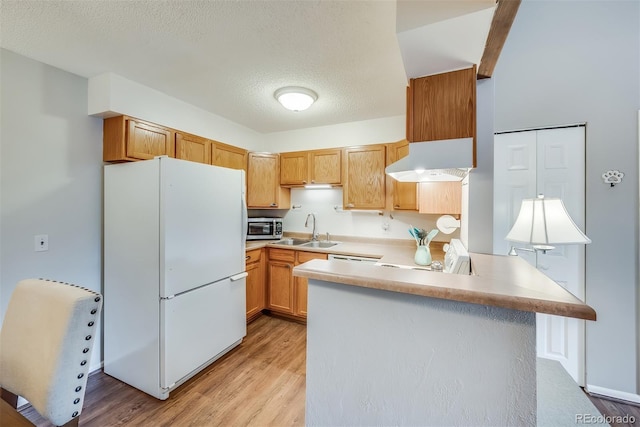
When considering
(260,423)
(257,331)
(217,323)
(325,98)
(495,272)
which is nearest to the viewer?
(495,272)

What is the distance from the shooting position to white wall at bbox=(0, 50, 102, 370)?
5.60 feet

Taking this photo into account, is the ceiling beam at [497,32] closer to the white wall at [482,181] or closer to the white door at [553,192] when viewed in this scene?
the white wall at [482,181]

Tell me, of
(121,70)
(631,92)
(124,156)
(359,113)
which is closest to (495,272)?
(631,92)

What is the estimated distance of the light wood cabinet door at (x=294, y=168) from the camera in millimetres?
3242

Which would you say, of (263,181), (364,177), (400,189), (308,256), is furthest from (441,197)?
(263,181)

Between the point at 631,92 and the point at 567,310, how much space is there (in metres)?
2.15

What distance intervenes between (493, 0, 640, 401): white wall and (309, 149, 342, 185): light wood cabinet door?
Answer: 1.83 m

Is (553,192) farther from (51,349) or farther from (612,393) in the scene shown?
(51,349)

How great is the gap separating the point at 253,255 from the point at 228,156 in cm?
120

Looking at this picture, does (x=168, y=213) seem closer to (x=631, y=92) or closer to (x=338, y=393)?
(x=338, y=393)

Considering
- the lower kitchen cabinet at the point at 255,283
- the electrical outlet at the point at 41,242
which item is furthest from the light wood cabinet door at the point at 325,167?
the electrical outlet at the point at 41,242

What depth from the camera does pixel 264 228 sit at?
3369 mm

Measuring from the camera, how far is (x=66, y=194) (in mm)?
1967

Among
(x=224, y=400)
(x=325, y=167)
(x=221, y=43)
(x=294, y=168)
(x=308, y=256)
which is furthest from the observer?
(x=294, y=168)
